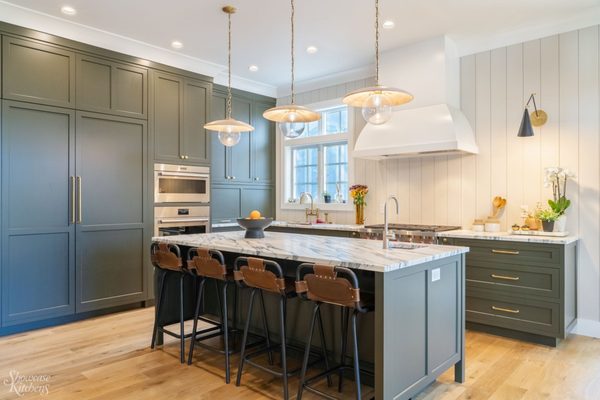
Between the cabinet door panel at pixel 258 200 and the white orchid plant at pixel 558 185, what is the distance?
12.4 ft

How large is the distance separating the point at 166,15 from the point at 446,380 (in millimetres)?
3898

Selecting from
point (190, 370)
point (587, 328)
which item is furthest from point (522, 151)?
point (190, 370)

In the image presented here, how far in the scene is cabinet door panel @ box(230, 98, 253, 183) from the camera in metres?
5.80

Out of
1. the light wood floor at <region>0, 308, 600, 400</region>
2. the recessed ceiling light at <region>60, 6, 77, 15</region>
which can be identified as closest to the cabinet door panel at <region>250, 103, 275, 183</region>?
the recessed ceiling light at <region>60, 6, 77, 15</region>

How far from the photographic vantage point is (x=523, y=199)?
409 centimetres

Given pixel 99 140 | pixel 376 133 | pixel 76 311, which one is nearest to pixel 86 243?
pixel 76 311

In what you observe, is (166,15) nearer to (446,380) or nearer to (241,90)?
(241,90)

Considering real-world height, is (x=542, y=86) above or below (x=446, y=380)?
above

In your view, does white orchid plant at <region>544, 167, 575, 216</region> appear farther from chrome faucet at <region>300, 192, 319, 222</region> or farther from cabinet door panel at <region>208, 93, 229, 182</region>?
cabinet door panel at <region>208, 93, 229, 182</region>

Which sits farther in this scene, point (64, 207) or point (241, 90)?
point (241, 90)

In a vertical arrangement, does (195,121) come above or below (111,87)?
below

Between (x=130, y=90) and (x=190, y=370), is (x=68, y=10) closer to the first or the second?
(x=130, y=90)

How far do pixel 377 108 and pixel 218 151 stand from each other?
10.8 ft

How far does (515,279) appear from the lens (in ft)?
11.8
